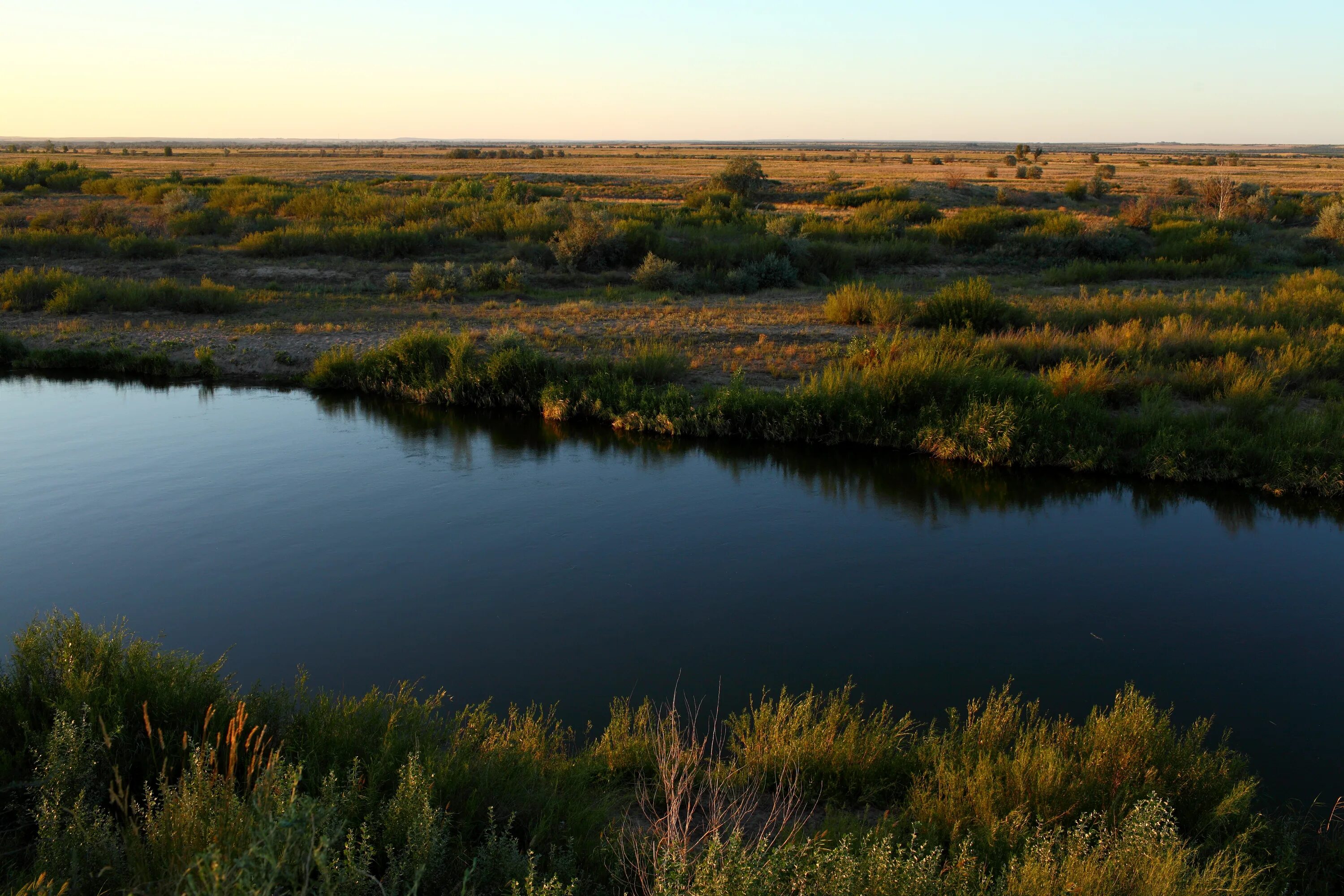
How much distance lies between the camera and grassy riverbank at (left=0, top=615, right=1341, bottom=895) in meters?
3.24

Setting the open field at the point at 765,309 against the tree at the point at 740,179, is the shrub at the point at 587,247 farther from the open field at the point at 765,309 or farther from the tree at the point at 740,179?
the tree at the point at 740,179

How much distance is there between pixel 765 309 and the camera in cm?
1967

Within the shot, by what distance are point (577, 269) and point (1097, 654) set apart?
1884 centimetres

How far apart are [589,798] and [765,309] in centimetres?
1614

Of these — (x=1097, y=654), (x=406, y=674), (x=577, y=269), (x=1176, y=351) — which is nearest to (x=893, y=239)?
(x=577, y=269)

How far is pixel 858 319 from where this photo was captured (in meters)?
17.9

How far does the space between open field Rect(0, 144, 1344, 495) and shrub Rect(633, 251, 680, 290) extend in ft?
0.27

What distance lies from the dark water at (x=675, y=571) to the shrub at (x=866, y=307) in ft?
19.1

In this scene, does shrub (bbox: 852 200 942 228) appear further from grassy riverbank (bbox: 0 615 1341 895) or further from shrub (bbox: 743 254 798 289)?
grassy riverbank (bbox: 0 615 1341 895)

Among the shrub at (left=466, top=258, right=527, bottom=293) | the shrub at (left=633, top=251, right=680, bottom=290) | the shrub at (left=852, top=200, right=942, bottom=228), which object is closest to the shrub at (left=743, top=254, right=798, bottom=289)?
the shrub at (left=633, top=251, right=680, bottom=290)

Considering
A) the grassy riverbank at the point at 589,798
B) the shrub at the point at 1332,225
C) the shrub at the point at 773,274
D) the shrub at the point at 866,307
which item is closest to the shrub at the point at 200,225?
the shrub at the point at 773,274

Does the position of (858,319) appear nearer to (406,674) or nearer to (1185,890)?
(406,674)

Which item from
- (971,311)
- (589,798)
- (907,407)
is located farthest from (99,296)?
(589,798)

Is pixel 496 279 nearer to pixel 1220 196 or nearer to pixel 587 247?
pixel 587 247
